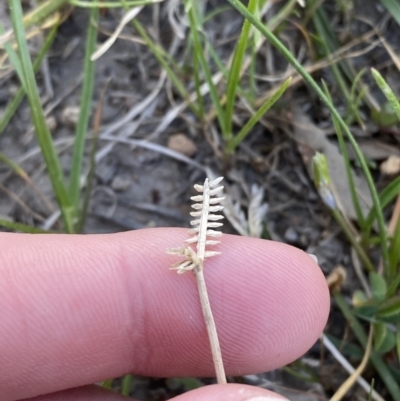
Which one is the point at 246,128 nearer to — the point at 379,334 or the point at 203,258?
the point at 203,258

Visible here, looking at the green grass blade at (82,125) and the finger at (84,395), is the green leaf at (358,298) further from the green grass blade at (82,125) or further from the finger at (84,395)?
the green grass blade at (82,125)

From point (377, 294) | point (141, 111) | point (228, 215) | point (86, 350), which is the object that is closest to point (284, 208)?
point (228, 215)

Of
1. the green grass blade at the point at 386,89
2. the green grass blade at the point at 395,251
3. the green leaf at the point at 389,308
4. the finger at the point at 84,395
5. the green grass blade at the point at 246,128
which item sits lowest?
the finger at the point at 84,395

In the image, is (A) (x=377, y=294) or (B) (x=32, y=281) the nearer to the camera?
(B) (x=32, y=281)

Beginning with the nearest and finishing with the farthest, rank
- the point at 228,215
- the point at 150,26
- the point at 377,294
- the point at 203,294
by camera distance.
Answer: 1. the point at 203,294
2. the point at 377,294
3. the point at 228,215
4. the point at 150,26

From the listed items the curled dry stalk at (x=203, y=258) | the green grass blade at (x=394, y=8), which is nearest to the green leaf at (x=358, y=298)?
the curled dry stalk at (x=203, y=258)

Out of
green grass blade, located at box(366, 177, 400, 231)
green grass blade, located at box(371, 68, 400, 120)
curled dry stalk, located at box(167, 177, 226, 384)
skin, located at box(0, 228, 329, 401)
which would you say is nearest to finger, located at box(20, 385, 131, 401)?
skin, located at box(0, 228, 329, 401)

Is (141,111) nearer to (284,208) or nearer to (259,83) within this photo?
(259,83)
